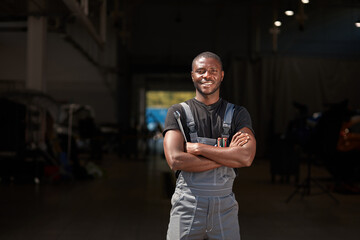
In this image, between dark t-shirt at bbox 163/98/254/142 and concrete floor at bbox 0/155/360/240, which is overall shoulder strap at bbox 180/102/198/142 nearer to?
dark t-shirt at bbox 163/98/254/142

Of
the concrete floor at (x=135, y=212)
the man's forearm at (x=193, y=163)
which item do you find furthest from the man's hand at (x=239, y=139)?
the concrete floor at (x=135, y=212)

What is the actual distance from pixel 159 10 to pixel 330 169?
1185cm

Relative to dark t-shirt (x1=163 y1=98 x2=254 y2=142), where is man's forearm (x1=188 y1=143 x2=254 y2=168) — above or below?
below

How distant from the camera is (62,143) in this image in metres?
8.27

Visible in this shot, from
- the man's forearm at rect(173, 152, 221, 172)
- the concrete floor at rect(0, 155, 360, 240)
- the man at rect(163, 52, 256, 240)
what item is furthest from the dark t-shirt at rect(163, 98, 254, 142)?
the concrete floor at rect(0, 155, 360, 240)

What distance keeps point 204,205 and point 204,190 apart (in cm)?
7

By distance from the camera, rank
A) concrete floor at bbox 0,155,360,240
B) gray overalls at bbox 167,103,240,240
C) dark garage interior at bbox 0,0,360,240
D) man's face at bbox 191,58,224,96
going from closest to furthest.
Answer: gray overalls at bbox 167,103,240,240 < man's face at bbox 191,58,224,96 < concrete floor at bbox 0,155,360,240 < dark garage interior at bbox 0,0,360,240

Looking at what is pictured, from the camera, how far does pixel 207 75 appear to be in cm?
191

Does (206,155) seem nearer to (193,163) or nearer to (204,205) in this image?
(193,163)

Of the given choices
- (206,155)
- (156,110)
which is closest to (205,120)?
(206,155)

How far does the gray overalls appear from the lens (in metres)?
1.80

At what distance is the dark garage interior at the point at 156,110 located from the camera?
15.6ft

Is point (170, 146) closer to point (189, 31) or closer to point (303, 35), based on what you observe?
point (303, 35)

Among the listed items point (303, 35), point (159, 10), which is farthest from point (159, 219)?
point (159, 10)
